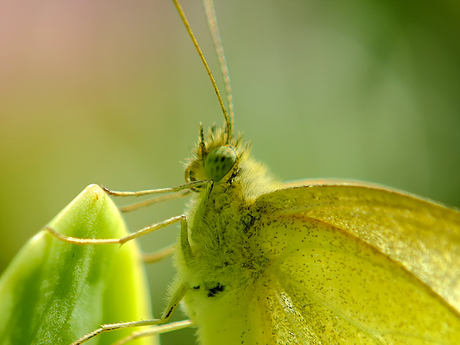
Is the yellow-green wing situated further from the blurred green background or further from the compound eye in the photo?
the blurred green background

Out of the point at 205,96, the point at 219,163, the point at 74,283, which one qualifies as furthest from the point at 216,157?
the point at 205,96

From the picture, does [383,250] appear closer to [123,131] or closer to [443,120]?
[123,131]

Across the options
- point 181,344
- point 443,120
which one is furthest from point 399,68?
point 181,344

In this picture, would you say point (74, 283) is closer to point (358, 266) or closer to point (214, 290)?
point (214, 290)

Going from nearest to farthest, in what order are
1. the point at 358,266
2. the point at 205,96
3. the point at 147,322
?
1. the point at 147,322
2. the point at 358,266
3. the point at 205,96

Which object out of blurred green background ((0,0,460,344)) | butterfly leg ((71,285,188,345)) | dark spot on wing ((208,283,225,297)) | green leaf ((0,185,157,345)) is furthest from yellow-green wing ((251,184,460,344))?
blurred green background ((0,0,460,344))

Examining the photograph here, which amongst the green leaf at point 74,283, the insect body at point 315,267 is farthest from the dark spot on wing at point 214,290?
the green leaf at point 74,283
